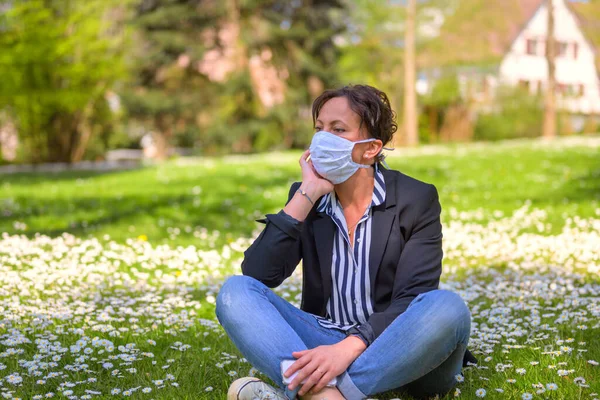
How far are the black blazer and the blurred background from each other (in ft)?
64.3

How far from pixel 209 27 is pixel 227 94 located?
12.3ft

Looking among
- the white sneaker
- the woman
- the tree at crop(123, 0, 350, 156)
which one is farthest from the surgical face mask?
the tree at crop(123, 0, 350, 156)

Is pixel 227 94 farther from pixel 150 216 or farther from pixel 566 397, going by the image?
pixel 566 397

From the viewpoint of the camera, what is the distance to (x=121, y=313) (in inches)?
198

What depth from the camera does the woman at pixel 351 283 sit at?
9.83ft

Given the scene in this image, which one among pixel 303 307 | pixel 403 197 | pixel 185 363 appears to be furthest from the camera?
pixel 185 363

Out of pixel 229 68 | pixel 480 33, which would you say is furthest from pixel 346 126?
pixel 480 33

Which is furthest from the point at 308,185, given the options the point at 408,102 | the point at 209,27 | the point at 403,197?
the point at 209,27

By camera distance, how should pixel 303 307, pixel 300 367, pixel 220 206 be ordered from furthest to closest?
pixel 220 206 → pixel 303 307 → pixel 300 367

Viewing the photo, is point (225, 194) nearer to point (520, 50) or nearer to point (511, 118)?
point (511, 118)

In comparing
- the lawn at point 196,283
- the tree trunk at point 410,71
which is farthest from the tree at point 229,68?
the lawn at point 196,283

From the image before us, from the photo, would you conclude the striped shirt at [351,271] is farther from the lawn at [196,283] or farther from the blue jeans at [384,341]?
the lawn at [196,283]

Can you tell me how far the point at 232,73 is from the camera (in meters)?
29.0

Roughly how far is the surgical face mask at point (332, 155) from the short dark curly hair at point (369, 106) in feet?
0.27
